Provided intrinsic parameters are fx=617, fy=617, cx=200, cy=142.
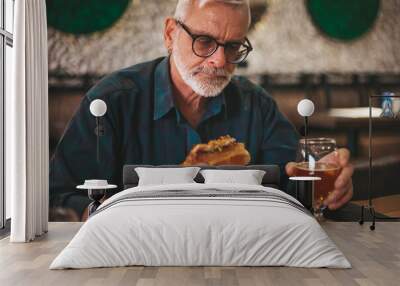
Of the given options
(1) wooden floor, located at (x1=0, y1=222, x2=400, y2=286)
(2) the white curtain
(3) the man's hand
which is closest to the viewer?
(1) wooden floor, located at (x1=0, y1=222, x2=400, y2=286)

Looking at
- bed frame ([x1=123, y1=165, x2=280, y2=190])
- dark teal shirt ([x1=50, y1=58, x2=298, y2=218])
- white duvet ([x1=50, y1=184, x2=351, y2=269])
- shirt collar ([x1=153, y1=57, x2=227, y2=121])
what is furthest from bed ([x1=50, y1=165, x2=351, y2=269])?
shirt collar ([x1=153, y1=57, x2=227, y2=121])

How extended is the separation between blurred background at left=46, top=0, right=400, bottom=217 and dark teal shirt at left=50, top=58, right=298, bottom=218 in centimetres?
17

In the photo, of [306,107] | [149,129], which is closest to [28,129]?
[149,129]

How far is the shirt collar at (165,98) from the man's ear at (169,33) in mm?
172

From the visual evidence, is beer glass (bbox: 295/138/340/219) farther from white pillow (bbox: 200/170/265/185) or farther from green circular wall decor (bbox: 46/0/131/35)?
green circular wall decor (bbox: 46/0/131/35)

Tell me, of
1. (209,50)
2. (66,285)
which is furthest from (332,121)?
(66,285)

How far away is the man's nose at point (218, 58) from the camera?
26.1 feet

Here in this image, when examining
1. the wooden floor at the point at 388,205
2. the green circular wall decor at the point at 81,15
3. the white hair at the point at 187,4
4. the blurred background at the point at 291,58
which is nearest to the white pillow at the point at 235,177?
the blurred background at the point at 291,58

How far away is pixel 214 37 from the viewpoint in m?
7.93

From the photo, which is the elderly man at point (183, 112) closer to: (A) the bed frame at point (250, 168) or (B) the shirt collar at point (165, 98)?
(B) the shirt collar at point (165, 98)

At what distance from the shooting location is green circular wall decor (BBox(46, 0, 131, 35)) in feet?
26.6

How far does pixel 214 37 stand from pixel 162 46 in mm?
707

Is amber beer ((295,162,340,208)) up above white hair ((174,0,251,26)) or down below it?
below

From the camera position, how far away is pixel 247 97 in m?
8.09
